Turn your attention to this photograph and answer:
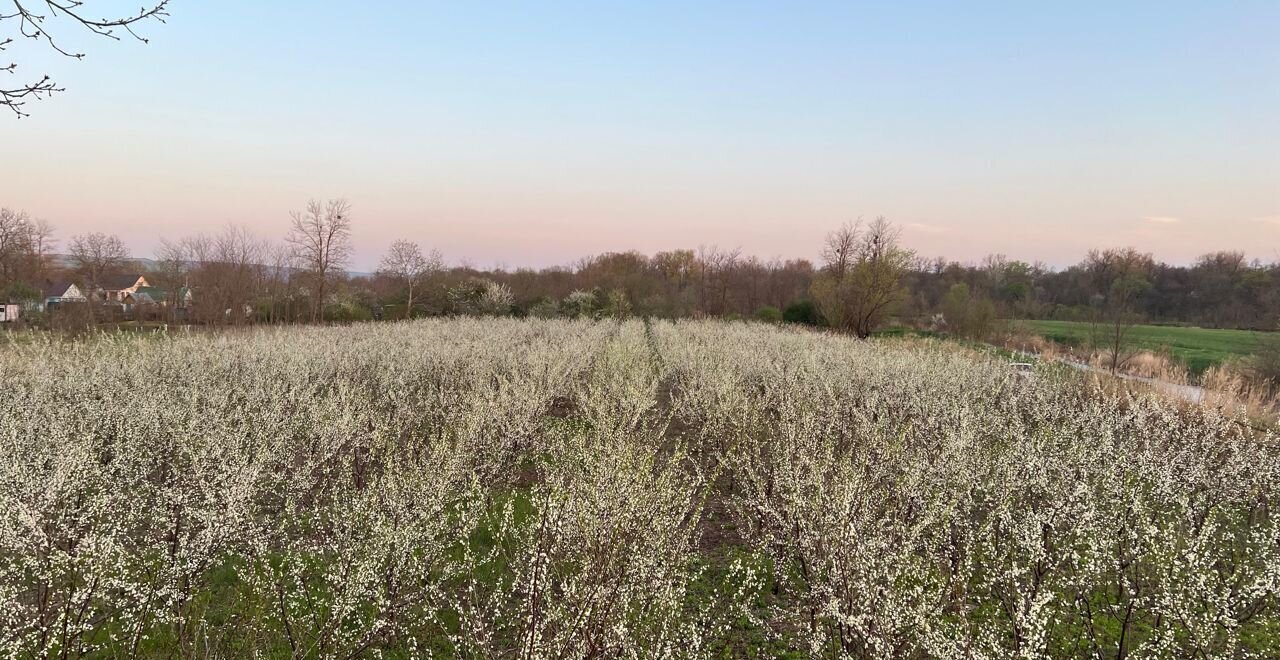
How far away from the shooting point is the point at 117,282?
4669 centimetres

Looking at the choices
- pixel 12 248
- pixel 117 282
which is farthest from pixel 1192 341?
pixel 117 282

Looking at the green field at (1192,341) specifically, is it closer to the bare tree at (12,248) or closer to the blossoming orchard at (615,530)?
the blossoming orchard at (615,530)

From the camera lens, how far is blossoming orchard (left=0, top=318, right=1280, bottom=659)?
3521 mm

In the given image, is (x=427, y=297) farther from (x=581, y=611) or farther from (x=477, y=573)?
(x=581, y=611)

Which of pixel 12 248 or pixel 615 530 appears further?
pixel 12 248

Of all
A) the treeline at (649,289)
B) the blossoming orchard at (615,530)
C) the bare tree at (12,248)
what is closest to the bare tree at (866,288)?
the treeline at (649,289)

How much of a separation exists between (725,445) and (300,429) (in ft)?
23.5

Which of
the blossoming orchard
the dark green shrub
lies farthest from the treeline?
the blossoming orchard

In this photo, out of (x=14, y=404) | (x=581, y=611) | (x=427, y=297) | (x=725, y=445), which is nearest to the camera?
(x=581, y=611)

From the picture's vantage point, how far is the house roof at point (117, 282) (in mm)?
41444

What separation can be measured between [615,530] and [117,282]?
210 ft

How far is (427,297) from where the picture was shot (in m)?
36.2

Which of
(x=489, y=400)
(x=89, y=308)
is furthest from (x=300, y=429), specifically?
(x=89, y=308)

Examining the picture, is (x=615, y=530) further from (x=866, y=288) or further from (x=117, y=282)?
(x=117, y=282)
